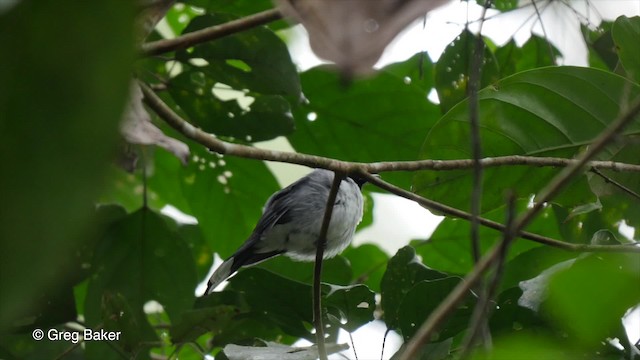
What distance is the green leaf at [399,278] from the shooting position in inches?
84.7

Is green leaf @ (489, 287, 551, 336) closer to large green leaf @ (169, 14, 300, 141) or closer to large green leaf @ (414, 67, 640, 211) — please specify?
large green leaf @ (414, 67, 640, 211)

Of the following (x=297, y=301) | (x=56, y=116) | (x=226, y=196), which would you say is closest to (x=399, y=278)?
(x=297, y=301)

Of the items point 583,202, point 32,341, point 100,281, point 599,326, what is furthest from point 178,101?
point 599,326

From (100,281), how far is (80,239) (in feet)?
6.89

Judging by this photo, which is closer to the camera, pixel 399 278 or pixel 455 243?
pixel 399 278

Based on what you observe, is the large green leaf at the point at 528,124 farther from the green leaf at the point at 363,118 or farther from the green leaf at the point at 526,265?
the green leaf at the point at 363,118

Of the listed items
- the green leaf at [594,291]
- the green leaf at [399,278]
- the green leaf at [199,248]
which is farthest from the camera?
the green leaf at [199,248]

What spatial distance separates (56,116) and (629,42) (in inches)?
75.3

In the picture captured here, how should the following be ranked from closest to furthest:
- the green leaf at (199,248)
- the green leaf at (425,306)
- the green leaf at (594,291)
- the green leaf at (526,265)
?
the green leaf at (594,291), the green leaf at (425,306), the green leaf at (526,265), the green leaf at (199,248)

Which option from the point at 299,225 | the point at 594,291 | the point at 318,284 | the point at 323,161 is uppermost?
the point at 594,291

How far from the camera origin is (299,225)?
2906mm

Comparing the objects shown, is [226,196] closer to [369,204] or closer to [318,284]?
[369,204]

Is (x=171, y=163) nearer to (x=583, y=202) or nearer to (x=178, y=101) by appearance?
(x=178, y=101)

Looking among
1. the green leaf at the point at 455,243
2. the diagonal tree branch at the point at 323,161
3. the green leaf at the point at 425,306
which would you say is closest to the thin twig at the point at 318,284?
the diagonal tree branch at the point at 323,161
